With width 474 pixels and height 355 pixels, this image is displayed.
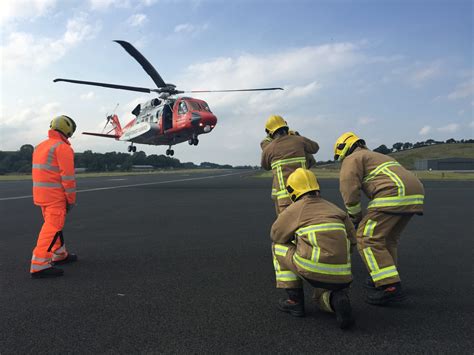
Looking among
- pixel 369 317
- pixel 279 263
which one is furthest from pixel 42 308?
pixel 369 317

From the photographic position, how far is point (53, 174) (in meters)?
4.28

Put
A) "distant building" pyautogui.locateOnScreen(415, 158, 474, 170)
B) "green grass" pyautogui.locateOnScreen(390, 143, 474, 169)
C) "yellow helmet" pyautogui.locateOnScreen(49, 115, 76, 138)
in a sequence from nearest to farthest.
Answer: "yellow helmet" pyautogui.locateOnScreen(49, 115, 76, 138) → "distant building" pyautogui.locateOnScreen(415, 158, 474, 170) → "green grass" pyautogui.locateOnScreen(390, 143, 474, 169)

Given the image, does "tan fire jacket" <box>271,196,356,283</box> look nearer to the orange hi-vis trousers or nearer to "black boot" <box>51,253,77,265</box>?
the orange hi-vis trousers

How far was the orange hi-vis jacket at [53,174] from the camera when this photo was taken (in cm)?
423

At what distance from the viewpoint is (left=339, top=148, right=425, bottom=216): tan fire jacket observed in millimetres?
3309

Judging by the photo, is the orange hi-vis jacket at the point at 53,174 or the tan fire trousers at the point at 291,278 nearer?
the tan fire trousers at the point at 291,278

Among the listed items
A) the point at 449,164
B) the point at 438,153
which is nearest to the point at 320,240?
the point at 449,164

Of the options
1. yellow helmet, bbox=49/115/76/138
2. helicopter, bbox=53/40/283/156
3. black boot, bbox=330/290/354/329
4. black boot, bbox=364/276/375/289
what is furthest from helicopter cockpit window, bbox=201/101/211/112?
black boot, bbox=330/290/354/329

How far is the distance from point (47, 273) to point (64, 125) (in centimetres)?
197

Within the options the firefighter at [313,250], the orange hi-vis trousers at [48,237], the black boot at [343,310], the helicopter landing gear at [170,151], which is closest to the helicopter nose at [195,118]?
the helicopter landing gear at [170,151]

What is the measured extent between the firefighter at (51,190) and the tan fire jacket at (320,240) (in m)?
3.04

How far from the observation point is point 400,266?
14.7 ft

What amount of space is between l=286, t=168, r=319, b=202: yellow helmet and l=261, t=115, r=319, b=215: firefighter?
1128mm

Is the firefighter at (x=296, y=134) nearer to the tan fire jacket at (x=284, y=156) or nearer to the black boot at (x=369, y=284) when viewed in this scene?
the tan fire jacket at (x=284, y=156)
